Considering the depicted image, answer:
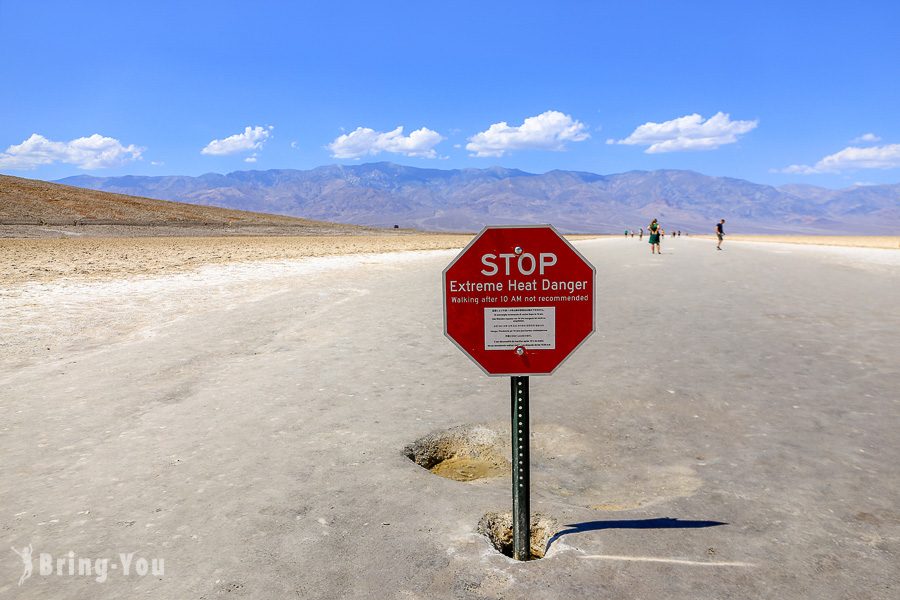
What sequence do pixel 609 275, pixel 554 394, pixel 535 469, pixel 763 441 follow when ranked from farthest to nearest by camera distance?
pixel 609 275
pixel 554 394
pixel 763 441
pixel 535 469

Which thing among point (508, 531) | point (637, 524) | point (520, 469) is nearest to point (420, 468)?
point (508, 531)

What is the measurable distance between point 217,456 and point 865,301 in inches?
500

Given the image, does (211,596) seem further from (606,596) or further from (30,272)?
(30,272)

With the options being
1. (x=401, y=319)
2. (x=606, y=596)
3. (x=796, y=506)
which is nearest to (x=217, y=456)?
(x=606, y=596)

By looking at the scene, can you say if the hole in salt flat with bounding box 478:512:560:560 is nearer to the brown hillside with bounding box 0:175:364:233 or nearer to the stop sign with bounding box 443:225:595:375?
the stop sign with bounding box 443:225:595:375

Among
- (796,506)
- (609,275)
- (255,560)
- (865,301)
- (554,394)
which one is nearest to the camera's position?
(255,560)

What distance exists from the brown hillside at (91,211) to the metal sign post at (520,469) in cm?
5476

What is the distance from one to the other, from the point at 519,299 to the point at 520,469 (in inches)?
33.3

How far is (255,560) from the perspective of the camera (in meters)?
2.95

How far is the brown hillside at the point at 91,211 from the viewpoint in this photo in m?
51.4
